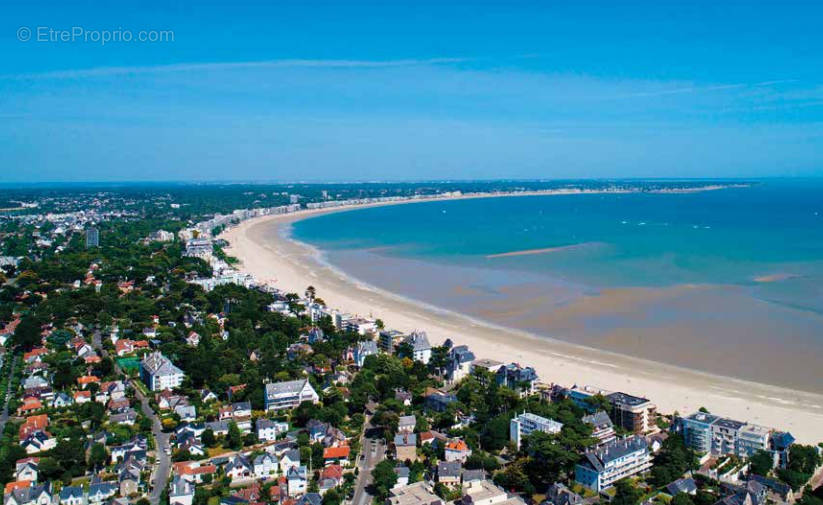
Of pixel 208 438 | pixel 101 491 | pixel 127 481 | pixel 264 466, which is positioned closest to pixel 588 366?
pixel 264 466

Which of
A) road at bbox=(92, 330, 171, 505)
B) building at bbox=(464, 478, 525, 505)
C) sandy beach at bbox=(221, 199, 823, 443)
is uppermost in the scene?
sandy beach at bbox=(221, 199, 823, 443)

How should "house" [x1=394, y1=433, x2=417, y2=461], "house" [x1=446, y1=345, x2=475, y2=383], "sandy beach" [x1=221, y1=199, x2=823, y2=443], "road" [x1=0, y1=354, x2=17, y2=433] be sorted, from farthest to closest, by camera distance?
1. "house" [x1=446, y1=345, x2=475, y2=383]
2. "sandy beach" [x1=221, y1=199, x2=823, y2=443]
3. "road" [x1=0, y1=354, x2=17, y2=433]
4. "house" [x1=394, y1=433, x2=417, y2=461]

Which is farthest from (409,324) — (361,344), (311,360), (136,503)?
(136,503)

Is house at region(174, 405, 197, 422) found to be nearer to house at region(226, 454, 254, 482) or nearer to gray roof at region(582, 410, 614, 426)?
house at region(226, 454, 254, 482)

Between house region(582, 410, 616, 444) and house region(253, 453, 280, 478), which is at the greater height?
house region(582, 410, 616, 444)

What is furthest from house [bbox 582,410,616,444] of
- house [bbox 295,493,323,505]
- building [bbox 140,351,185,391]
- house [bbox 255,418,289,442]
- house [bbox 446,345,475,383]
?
building [bbox 140,351,185,391]

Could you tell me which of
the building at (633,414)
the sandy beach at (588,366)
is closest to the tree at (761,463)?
the sandy beach at (588,366)

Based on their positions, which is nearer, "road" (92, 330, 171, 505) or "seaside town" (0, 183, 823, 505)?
"seaside town" (0, 183, 823, 505)

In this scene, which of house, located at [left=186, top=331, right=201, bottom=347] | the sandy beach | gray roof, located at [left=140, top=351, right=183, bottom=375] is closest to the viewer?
the sandy beach
